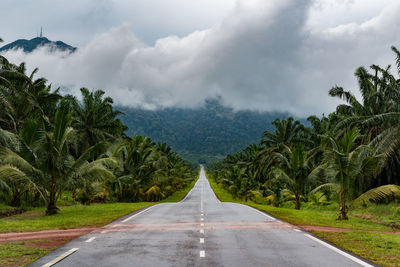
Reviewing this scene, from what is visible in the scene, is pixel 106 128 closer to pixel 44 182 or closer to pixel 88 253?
pixel 44 182

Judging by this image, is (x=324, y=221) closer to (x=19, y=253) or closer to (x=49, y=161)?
(x=19, y=253)

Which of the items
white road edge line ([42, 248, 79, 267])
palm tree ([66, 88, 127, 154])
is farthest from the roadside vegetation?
palm tree ([66, 88, 127, 154])

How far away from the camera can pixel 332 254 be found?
7754mm

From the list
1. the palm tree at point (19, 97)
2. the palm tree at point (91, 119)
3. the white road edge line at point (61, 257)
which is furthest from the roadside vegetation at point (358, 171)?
the palm tree at point (91, 119)

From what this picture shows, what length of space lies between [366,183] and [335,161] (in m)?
11.0

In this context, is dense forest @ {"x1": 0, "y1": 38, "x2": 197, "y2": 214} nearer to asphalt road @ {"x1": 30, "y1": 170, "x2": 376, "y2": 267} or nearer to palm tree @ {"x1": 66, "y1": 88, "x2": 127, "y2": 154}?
palm tree @ {"x1": 66, "y1": 88, "x2": 127, "y2": 154}

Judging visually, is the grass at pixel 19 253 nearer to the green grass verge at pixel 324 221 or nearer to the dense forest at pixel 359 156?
the green grass verge at pixel 324 221

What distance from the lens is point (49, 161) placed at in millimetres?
17516

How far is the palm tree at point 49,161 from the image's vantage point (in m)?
17.1

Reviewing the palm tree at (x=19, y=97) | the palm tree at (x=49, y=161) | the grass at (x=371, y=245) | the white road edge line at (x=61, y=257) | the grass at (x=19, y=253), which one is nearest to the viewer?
the white road edge line at (x=61, y=257)

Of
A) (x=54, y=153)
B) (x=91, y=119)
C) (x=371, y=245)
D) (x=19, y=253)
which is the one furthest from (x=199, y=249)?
(x=91, y=119)

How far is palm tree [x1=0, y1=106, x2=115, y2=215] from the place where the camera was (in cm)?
1714

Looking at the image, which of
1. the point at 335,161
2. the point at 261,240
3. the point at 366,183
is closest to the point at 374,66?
the point at 366,183

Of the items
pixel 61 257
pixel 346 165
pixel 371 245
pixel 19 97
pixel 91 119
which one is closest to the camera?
pixel 61 257
